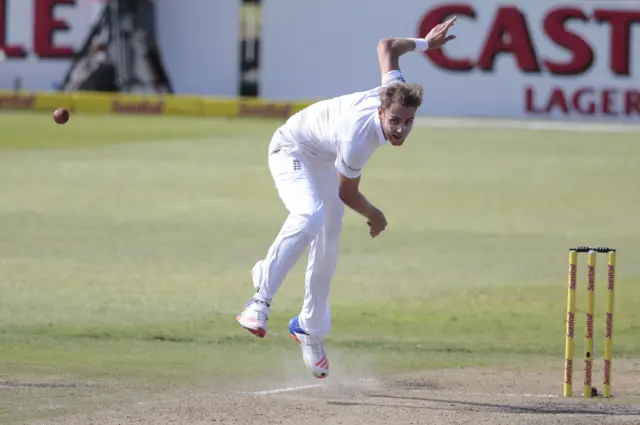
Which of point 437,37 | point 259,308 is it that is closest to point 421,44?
point 437,37

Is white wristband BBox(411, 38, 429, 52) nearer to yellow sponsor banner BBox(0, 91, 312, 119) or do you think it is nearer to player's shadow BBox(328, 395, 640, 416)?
player's shadow BBox(328, 395, 640, 416)

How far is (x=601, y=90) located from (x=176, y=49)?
862 centimetres

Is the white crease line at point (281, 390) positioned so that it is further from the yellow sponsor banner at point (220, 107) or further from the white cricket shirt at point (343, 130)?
the yellow sponsor banner at point (220, 107)

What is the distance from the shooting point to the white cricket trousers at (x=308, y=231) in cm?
702

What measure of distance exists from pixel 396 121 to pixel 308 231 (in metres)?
0.74

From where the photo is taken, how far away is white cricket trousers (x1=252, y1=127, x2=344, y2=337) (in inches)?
276

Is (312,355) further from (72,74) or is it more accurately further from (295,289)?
(72,74)

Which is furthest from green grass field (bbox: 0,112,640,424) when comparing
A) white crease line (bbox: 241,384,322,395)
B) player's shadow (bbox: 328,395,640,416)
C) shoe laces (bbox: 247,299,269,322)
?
player's shadow (bbox: 328,395,640,416)

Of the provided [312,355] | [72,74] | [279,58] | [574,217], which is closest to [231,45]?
[279,58]

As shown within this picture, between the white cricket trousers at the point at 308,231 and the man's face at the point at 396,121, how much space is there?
614 mm

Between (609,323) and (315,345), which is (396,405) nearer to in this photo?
(315,345)

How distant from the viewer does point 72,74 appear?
28.9 m

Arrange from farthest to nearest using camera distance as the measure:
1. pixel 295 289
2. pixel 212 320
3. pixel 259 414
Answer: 1. pixel 295 289
2. pixel 212 320
3. pixel 259 414

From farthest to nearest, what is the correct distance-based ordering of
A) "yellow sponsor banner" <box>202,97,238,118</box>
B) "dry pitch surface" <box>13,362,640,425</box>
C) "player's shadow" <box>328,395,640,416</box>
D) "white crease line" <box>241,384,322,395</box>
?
1. "yellow sponsor banner" <box>202,97,238,118</box>
2. "white crease line" <box>241,384,322,395</box>
3. "player's shadow" <box>328,395,640,416</box>
4. "dry pitch surface" <box>13,362,640,425</box>
